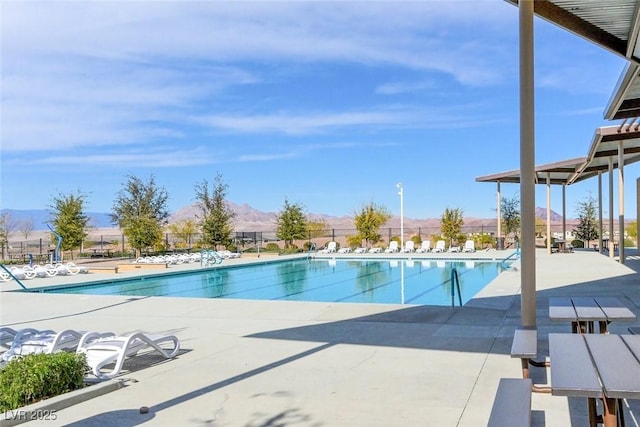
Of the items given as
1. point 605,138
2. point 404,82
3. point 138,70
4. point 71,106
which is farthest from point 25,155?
point 605,138

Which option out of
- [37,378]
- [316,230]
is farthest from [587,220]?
[37,378]

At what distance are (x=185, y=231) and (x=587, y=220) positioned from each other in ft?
67.5

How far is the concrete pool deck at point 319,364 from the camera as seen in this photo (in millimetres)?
3619

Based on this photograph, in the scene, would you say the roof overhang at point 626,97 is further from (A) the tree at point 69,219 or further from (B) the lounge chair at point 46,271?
(A) the tree at point 69,219

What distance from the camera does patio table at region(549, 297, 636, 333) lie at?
410cm

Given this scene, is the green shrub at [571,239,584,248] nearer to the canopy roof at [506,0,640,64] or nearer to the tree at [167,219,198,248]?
the tree at [167,219,198,248]

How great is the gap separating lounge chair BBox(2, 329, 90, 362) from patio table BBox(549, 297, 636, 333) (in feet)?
14.2

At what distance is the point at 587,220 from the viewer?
2597 centimetres

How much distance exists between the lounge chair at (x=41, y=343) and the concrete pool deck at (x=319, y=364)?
0.64 m

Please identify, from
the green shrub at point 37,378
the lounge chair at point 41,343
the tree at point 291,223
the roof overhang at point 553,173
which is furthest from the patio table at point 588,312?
the tree at point 291,223

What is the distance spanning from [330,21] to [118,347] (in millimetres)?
11914

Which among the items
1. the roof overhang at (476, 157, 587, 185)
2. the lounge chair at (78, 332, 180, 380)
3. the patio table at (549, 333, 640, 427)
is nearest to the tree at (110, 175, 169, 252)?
the roof overhang at (476, 157, 587, 185)

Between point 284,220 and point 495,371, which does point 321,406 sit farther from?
point 284,220

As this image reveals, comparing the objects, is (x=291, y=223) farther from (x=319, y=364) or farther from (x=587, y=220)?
(x=319, y=364)
